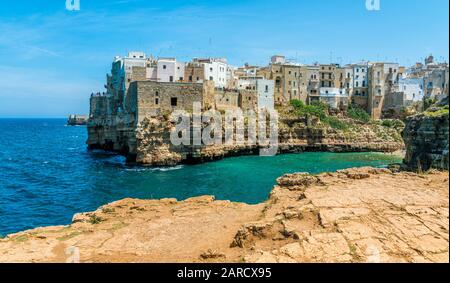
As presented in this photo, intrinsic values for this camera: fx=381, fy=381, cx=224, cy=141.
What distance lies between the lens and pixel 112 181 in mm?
35375

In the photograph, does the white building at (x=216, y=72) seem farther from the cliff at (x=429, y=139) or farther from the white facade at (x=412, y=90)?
the white facade at (x=412, y=90)

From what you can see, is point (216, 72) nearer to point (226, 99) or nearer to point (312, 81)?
point (226, 99)

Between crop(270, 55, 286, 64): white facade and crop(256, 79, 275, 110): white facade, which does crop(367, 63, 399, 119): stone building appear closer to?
crop(270, 55, 286, 64): white facade

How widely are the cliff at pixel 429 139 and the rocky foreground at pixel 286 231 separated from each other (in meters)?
12.0

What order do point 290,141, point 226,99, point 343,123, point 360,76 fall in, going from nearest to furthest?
point 226,99 → point 290,141 → point 343,123 → point 360,76

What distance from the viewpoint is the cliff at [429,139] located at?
25.0 m

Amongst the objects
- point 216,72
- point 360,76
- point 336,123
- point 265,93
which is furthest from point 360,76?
point 216,72

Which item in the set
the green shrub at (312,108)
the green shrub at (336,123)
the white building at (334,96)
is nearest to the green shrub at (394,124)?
the green shrub at (336,123)

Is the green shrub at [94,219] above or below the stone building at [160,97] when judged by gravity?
below

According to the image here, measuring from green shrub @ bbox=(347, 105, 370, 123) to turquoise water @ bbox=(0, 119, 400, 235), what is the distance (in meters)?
17.4

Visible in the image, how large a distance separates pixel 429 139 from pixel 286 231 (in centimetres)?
2170

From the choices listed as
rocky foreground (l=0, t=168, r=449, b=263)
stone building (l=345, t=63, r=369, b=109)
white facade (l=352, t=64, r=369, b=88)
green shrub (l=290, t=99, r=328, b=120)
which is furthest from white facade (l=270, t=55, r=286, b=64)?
rocky foreground (l=0, t=168, r=449, b=263)

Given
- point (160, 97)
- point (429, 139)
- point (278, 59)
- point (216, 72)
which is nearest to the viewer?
point (429, 139)
